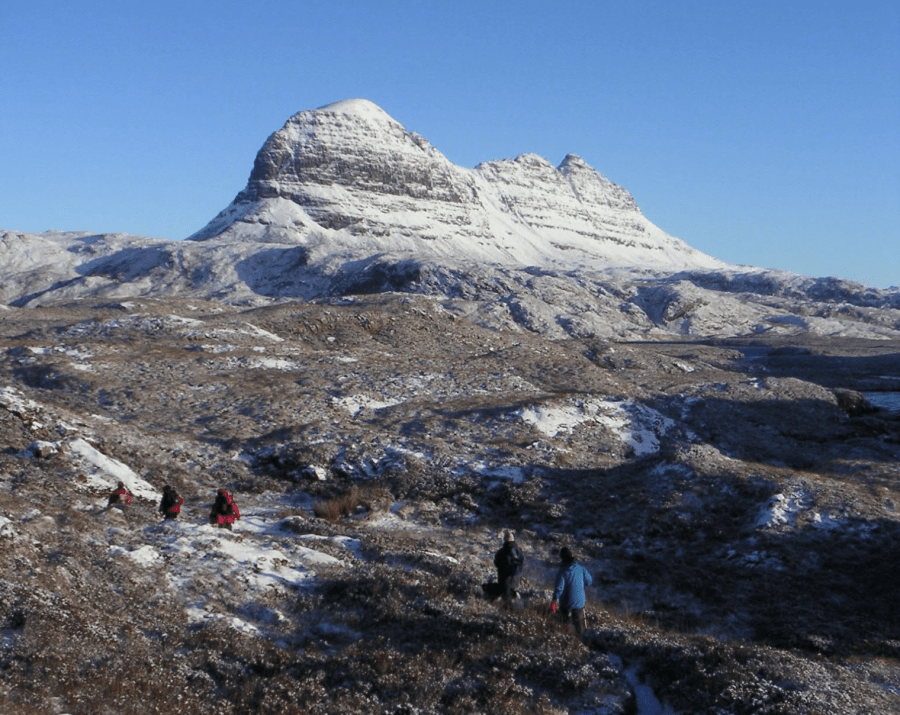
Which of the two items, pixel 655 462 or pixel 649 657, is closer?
pixel 649 657

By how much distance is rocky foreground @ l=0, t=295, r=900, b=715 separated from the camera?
39.3 ft

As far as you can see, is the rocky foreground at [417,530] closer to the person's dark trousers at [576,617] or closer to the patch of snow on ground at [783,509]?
the patch of snow on ground at [783,509]

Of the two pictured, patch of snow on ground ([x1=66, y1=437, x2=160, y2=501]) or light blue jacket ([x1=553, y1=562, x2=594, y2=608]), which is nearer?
light blue jacket ([x1=553, y1=562, x2=594, y2=608])

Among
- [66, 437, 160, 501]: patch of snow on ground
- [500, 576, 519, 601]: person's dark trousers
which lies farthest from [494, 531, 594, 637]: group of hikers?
[66, 437, 160, 501]: patch of snow on ground

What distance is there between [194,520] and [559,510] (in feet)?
36.0

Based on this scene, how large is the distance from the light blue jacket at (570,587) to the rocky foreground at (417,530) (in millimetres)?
610

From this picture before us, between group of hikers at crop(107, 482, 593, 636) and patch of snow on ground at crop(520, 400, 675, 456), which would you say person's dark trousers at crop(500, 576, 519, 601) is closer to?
group of hikers at crop(107, 482, 593, 636)

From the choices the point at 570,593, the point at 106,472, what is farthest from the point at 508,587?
the point at 106,472

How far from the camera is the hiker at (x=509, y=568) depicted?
16125mm

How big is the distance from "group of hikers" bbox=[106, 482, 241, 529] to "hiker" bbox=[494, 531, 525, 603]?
7232 millimetres

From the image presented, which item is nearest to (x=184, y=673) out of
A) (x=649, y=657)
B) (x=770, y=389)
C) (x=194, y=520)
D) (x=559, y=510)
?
(x=649, y=657)

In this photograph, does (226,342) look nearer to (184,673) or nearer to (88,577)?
(88,577)

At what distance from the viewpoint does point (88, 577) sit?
14.6 metres

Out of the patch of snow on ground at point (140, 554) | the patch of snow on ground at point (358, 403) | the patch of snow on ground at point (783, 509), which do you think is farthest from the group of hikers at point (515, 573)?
the patch of snow on ground at point (358, 403)
